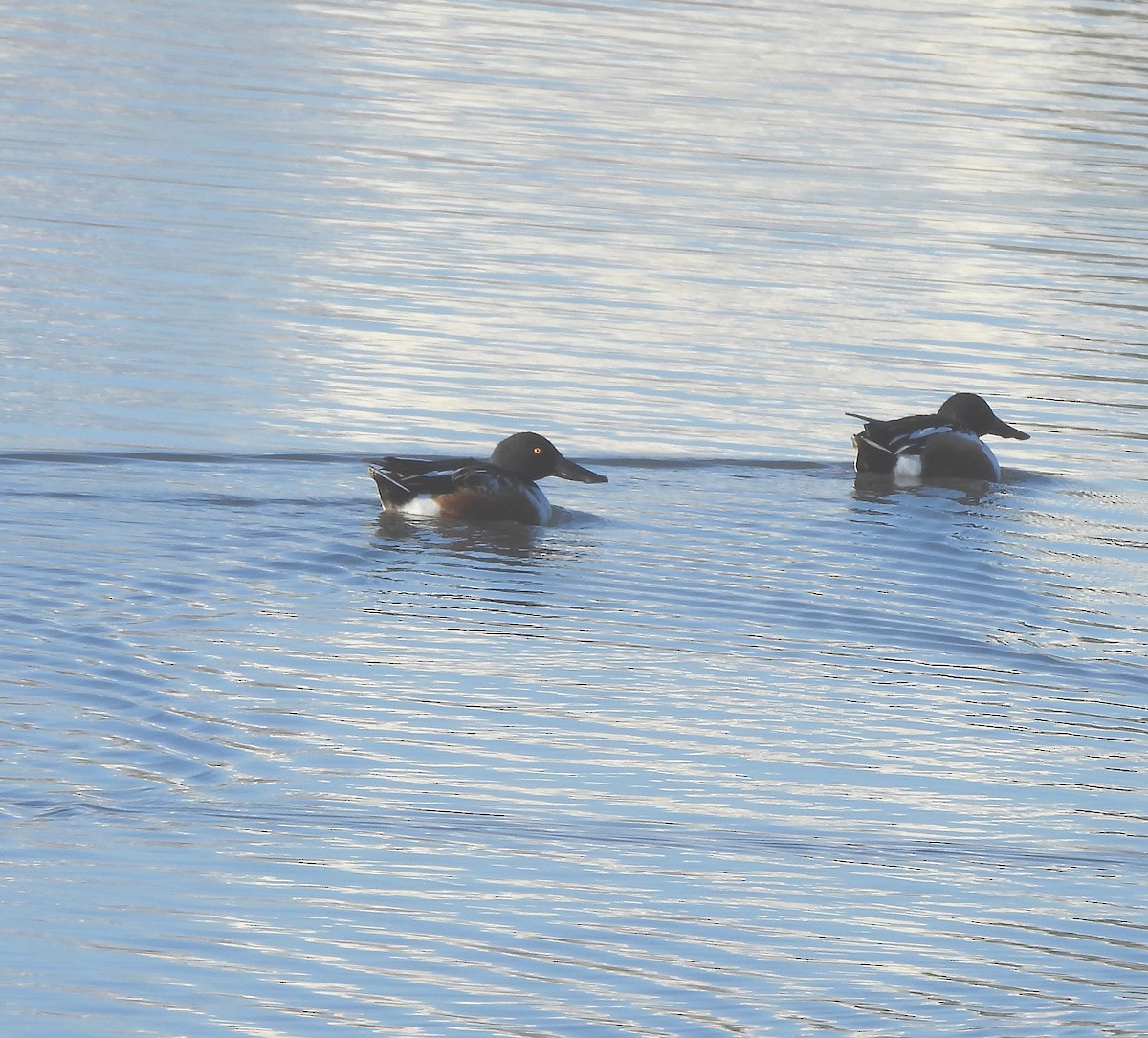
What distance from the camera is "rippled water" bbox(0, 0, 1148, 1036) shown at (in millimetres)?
7449

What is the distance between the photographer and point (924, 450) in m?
14.9

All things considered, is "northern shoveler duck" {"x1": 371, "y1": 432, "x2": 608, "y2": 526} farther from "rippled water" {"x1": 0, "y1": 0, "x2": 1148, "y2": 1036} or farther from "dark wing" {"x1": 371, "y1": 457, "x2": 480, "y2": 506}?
"rippled water" {"x1": 0, "y1": 0, "x2": 1148, "y2": 1036}

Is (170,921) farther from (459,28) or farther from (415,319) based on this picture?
(459,28)

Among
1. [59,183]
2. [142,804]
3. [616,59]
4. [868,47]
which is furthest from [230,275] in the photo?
[868,47]

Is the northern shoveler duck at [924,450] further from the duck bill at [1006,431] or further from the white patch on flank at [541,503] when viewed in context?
the white patch on flank at [541,503]

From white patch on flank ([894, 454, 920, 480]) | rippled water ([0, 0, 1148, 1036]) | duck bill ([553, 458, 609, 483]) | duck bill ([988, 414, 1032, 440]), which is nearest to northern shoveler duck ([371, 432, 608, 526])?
duck bill ([553, 458, 609, 483])

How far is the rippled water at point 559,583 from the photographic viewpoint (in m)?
7.45

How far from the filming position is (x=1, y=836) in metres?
7.84

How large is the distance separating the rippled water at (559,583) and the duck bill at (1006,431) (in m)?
0.45

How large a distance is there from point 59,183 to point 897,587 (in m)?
11.9

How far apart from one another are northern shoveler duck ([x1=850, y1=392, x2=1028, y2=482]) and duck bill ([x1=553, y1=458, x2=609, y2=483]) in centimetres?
184

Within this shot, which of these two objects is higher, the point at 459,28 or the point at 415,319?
the point at 459,28

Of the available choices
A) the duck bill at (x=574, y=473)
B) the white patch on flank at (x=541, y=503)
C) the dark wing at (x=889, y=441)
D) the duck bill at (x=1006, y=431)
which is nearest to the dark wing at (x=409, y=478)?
the white patch on flank at (x=541, y=503)

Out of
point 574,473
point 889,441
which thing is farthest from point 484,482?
point 889,441
